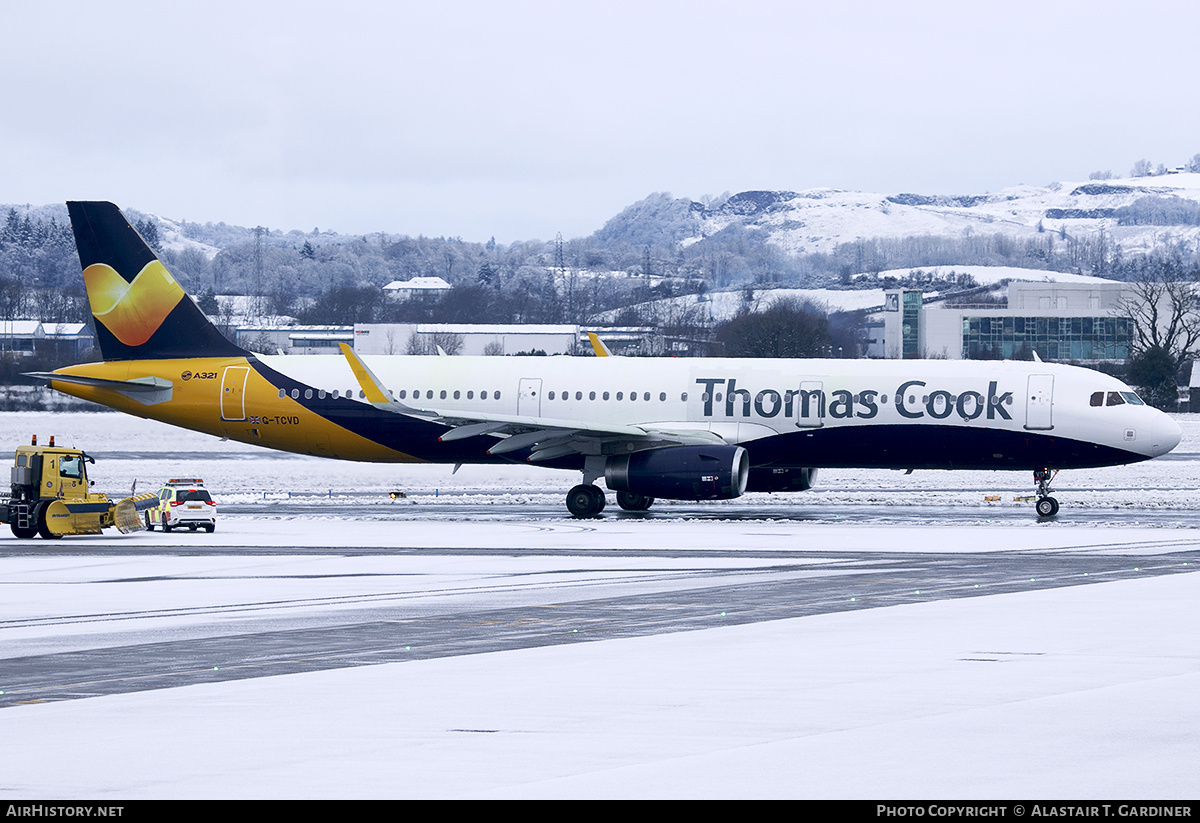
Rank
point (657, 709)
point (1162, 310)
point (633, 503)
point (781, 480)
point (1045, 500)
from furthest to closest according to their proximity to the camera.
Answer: point (1162, 310), point (781, 480), point (633, 503), point (1045, 500), point (657, 709)

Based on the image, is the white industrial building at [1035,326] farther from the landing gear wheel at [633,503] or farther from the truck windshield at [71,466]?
the truck windshield at [71,466]

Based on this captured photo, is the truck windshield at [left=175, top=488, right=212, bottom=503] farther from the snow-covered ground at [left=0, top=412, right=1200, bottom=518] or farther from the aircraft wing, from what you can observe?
the aircraft wing

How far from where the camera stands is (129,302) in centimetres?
4053

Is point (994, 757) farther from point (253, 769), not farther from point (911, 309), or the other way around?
point (911, 309)

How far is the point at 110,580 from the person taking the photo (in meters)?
23.5

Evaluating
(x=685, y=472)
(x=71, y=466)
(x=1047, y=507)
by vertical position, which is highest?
(x=71, y=466)

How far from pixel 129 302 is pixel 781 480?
17465mm

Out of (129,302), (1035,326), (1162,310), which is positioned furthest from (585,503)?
(1035,326)

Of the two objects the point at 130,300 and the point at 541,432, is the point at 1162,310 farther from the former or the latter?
the point at 130,300

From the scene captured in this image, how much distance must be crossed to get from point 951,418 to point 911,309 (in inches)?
6296

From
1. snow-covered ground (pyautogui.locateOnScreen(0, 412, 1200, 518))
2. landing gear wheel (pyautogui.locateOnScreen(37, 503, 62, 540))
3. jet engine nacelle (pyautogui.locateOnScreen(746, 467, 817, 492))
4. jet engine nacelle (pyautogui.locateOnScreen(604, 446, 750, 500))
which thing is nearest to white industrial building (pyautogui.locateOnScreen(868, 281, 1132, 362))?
snow-covered ground (pyautogui.locateOnScreen(0, 412, 1200, 518))

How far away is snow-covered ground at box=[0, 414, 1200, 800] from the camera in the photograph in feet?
31.3

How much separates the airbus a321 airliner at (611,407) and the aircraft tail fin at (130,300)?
37mm
